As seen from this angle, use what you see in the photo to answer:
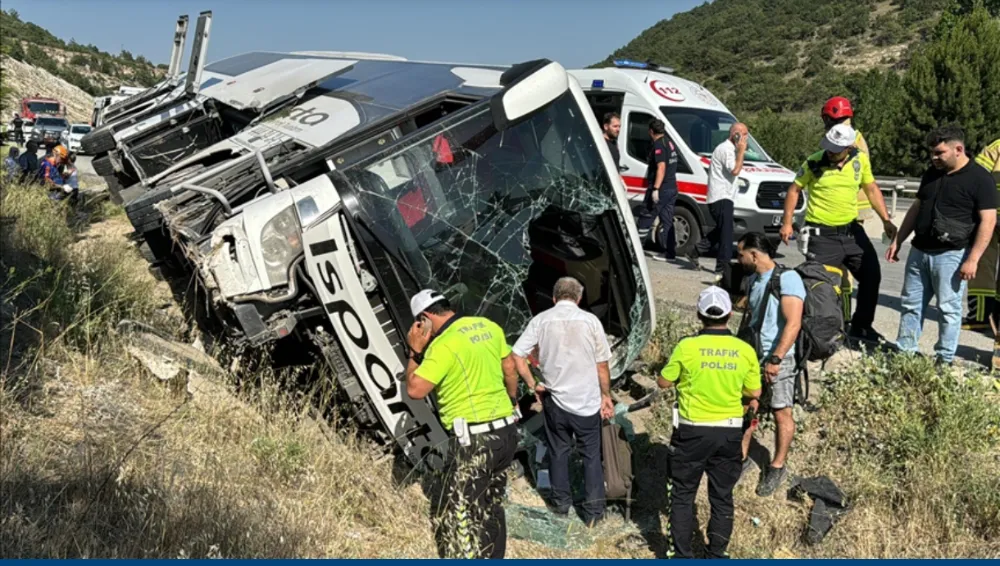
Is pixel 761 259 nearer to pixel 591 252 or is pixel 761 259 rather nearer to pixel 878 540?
pixel 591 252

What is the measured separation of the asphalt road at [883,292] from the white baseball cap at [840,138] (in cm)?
175

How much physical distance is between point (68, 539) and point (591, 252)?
11.5ft

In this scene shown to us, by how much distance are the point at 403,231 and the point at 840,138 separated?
128 inches

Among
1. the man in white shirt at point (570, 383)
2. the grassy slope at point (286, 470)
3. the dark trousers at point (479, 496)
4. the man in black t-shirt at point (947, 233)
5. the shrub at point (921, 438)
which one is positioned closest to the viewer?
the grassy slope at point (286, 470)

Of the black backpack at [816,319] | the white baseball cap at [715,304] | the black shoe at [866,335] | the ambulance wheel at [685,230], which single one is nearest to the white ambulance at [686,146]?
the ambulance wheel at [685,230]

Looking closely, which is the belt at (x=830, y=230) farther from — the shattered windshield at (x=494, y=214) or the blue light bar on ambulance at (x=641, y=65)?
the blue light bar on ambulance at (x=641, y=65)

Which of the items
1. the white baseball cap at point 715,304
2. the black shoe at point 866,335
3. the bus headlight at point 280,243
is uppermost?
the bus headlight at point 280,243

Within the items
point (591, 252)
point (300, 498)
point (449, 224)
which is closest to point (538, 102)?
point (449, 224)

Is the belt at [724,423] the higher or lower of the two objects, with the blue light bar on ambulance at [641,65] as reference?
lower

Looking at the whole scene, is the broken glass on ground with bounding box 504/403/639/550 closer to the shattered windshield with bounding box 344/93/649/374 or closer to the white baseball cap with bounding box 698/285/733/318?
the shattered windshield with bounding box 344/93/649/374

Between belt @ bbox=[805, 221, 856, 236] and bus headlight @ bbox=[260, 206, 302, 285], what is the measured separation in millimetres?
3718

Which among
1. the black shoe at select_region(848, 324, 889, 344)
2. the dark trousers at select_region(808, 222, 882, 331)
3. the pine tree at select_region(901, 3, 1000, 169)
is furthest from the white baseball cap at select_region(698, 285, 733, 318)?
the pine tree at select_region(901, 3, 1000, 169)

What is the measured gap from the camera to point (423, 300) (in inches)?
158

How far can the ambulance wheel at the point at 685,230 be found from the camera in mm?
9942
